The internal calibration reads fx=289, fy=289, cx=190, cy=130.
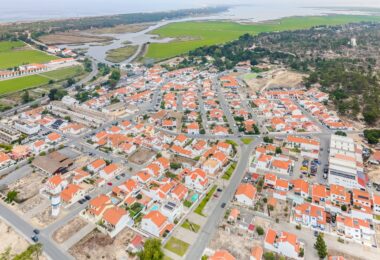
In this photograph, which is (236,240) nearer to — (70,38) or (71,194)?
(71,194)

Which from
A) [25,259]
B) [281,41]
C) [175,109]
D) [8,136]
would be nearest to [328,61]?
[281,41]

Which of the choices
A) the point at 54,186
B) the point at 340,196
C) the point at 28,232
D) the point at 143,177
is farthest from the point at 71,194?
the point at 340,196

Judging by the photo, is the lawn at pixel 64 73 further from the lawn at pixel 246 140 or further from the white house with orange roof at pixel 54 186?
the lawn at pixel 246 140

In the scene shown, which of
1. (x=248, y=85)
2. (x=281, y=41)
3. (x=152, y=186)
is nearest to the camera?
(x=152, y=186)

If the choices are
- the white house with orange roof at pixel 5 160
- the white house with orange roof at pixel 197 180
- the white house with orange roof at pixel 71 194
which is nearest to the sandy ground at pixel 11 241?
the white house with orange roof at pixel 71 194

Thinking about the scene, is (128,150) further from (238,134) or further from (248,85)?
(248,85)

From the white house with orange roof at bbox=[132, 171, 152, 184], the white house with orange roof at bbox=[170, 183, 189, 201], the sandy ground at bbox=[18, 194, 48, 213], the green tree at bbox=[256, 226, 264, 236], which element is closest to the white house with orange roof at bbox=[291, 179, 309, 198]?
the green tree at bbox=[256, 226, 264, 236]
